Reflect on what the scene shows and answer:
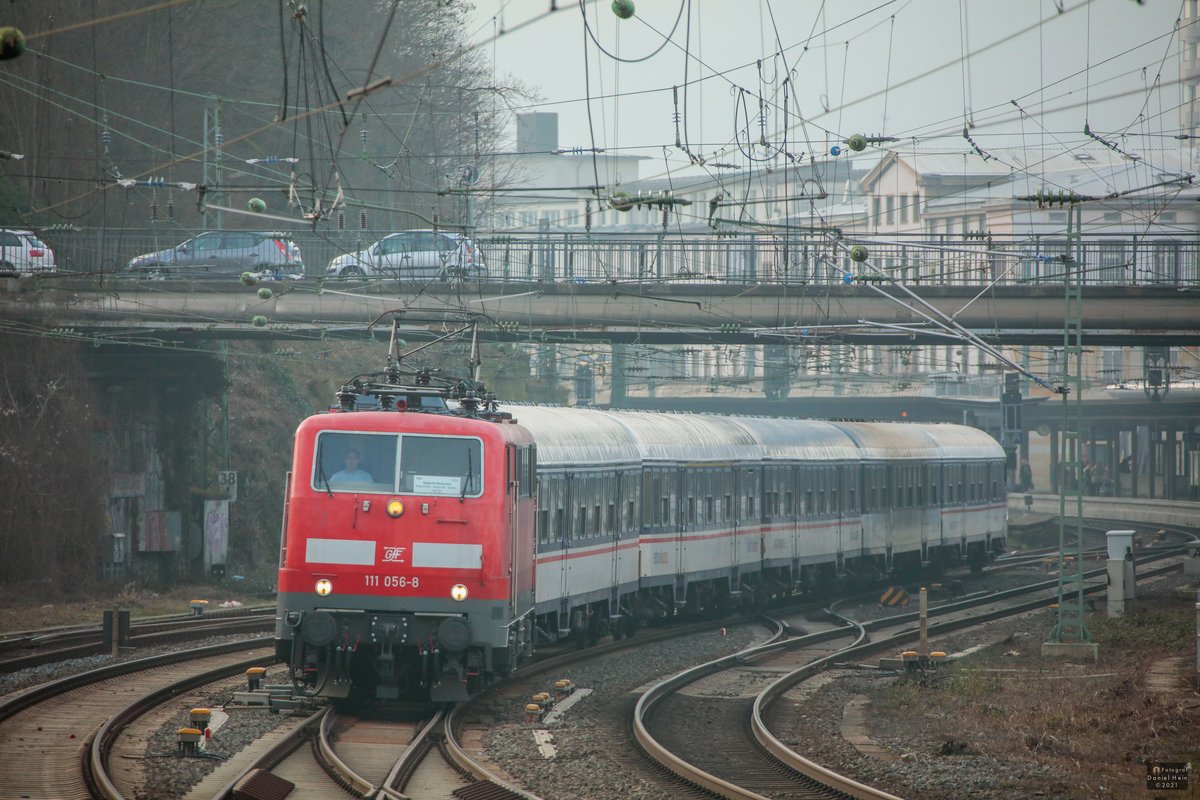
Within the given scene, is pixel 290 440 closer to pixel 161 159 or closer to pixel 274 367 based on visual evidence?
pixel 274 367

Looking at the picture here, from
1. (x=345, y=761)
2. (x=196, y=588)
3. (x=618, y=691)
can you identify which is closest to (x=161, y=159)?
(x=196, y=588)

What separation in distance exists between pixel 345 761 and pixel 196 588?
21.4 metres

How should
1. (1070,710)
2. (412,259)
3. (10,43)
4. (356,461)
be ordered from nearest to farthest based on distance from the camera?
(10,43) < (356,461) < (1070,710) < (412,259)

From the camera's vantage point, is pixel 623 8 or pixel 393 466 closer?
pixel 623 8

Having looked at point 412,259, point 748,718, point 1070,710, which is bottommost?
point 748,718

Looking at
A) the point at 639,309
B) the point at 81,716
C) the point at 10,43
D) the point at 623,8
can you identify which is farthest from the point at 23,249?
the point at 10,43

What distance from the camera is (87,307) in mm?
33062

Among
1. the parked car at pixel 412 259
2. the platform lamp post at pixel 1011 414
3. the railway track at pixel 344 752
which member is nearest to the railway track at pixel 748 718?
the railway track at pixel 344 752

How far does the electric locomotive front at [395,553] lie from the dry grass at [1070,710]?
14.4 feet

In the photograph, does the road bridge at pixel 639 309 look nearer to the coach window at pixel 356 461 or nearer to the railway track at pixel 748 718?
the railway track at pixel 748 718

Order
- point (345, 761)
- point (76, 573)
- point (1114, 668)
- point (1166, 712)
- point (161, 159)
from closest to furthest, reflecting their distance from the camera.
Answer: point (345, 761) < point (1166, 712) < point (1114, 668) < point (76, 573) < point (161, 159)

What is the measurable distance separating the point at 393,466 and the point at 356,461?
384 millimetres

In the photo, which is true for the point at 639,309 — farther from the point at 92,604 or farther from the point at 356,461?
the point at 356,461

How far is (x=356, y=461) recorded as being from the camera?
15.6 m
